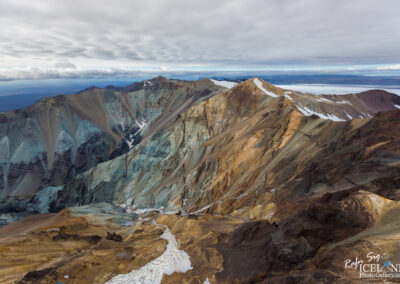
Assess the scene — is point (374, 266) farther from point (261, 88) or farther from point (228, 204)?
point (261, 88)

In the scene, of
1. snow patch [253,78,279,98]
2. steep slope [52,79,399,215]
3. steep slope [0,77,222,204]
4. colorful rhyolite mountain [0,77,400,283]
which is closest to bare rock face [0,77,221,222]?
steep slope [0,77,222,204]

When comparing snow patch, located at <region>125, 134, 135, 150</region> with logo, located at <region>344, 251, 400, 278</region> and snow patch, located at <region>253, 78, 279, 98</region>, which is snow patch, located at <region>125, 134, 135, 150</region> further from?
logo, located at <region>344, 251, 400, 278</region>

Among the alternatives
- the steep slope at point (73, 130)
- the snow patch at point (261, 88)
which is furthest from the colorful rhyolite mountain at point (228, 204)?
the steep slope at point (73, 130)

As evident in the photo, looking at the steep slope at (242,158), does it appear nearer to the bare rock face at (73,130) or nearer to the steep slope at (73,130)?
the bare rock face at (73,130)

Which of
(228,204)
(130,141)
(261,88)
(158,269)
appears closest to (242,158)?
(228,204)

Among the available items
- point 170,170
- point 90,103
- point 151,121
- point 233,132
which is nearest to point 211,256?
point 233,132

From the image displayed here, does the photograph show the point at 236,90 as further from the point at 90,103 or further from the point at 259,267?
the point at 90,103
